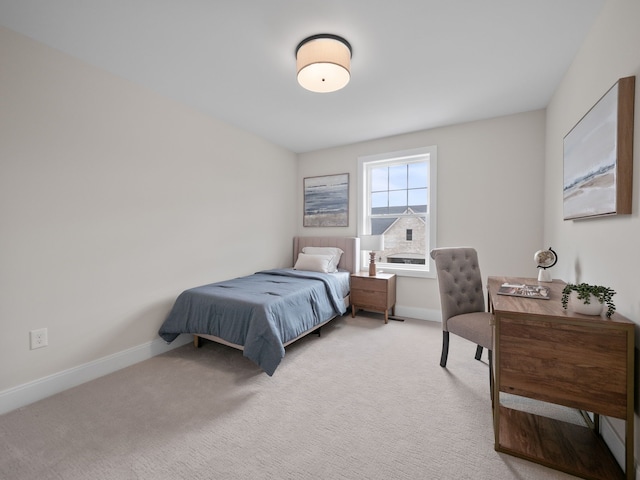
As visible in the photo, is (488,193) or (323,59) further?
(488,193)

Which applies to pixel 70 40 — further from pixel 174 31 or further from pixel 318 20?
pixel 318 20

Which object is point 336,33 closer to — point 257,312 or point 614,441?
point 257,312

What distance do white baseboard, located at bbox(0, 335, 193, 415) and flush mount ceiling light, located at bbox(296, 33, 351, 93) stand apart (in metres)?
2.75

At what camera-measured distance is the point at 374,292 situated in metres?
3.62

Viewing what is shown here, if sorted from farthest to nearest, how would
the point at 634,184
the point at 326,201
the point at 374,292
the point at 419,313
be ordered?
1. the point at 326,201
2. the point at 419,313
3. the point at 374,292
4. the point at 634,184

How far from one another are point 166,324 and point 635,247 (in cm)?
339

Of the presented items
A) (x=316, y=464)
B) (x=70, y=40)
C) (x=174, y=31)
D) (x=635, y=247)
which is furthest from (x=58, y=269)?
(x=635, y=247)

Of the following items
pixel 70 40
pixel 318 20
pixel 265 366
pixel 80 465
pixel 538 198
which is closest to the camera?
pixel 80 465

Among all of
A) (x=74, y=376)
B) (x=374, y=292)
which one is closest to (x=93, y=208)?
(x=74, y=376)

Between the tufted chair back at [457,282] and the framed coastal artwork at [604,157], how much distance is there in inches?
31.9

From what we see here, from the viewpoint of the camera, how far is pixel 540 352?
1.40 meters

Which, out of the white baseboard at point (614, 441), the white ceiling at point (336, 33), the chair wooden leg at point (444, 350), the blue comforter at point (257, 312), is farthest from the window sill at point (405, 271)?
the white baseboard at point (614, 441)

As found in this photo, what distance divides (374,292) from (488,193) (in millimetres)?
1831

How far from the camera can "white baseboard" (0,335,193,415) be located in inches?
73.0
